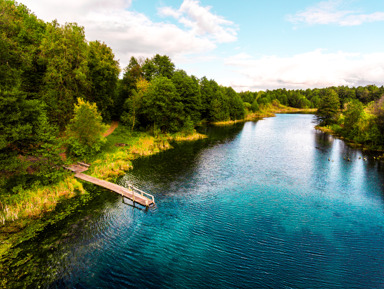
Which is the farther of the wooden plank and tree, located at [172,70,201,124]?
tree, located at [172,70,201,124]

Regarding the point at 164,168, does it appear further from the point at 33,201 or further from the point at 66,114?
the point at 66,114

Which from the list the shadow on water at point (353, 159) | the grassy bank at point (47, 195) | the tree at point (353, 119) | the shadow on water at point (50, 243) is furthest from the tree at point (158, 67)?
the tree at point (353, 119)

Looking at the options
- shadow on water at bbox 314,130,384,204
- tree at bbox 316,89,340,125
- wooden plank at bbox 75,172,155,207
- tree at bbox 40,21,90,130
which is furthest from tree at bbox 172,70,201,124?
tree at bbox 316,89,340,125

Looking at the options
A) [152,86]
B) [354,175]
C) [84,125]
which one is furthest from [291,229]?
[152,86]

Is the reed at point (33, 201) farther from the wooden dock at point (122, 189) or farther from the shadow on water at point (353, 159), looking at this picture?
the shadow on water at point (353, 159)

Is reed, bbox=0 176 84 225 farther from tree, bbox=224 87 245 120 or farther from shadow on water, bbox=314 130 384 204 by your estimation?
tree, bbox=224 87 245 120
